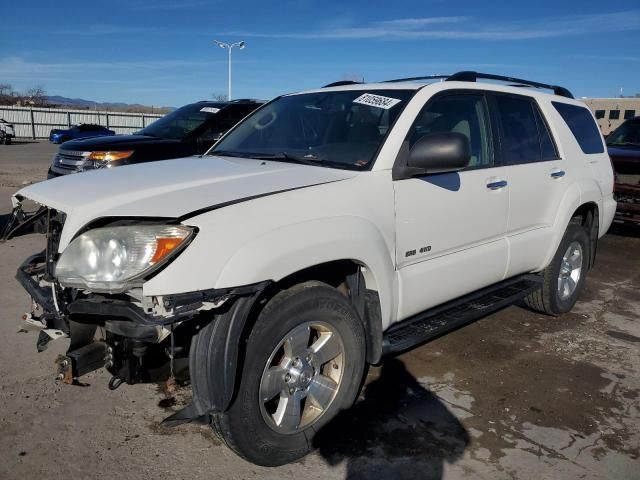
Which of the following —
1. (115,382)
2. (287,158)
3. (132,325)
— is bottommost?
(115,382)

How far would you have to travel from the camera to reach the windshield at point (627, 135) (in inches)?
377

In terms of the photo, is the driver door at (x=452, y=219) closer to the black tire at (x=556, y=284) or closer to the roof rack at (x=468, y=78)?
the roof rack at (x=468, y=78)

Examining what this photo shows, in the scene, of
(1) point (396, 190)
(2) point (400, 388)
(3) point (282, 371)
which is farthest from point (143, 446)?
(1) point (396, 190)

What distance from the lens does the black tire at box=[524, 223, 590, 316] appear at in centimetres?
493

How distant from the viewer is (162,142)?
776 cm

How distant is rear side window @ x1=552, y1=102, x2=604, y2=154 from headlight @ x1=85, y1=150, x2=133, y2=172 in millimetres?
5178

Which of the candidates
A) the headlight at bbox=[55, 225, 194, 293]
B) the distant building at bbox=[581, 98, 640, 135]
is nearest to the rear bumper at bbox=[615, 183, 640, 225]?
the headlight at bbox=[55, 225, 194, 293]

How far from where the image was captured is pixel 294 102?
4312mm

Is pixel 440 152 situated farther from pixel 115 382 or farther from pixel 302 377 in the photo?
pixel 115 382

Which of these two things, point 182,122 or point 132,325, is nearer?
point 132,325

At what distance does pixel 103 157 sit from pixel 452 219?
5265mm

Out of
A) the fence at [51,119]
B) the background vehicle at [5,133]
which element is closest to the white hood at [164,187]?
the background vehicle at [5,133]

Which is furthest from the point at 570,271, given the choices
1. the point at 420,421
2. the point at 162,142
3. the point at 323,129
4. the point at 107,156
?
the point at 107,156

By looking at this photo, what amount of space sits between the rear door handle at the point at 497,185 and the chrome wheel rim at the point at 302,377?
64.6 inches
